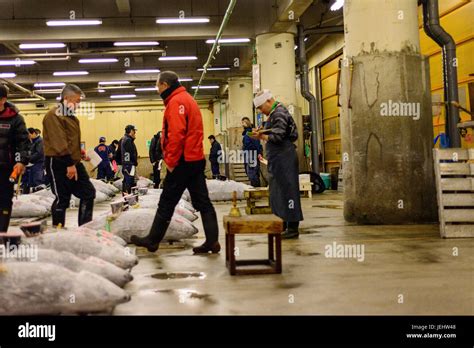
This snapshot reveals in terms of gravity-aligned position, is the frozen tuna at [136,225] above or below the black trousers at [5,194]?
below

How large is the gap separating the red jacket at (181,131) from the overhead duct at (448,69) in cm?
482

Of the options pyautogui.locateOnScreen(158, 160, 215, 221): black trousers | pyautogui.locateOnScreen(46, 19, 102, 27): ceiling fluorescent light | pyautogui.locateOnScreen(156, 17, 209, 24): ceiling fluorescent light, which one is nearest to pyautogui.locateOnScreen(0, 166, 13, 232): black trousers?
pyautogui.locateOnScreen(158, 160, 215, 221): black trousers

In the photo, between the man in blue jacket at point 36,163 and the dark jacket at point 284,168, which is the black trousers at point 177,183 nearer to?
the dark jacket at point 284,168

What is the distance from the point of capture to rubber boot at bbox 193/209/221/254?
211 inches

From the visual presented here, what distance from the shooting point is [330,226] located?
24.8 ft

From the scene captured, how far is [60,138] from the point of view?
5.67 m

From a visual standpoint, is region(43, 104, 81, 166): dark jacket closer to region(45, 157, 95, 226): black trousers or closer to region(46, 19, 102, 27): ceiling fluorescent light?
region(45, 157, 95, 226): black trousers

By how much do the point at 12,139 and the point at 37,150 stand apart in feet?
28.2

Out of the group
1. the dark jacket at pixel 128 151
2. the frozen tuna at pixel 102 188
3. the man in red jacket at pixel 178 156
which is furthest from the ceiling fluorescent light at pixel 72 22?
the man in red jacket at pixel 178 156

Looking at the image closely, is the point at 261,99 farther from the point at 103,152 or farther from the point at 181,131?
the point at 103,152

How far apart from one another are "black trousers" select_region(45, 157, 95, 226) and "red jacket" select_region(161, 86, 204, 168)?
124 centimetres

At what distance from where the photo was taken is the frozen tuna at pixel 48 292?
9.82 ft

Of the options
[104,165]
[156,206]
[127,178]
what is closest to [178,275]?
[156,206]

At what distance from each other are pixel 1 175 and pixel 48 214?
5309 millimetres
